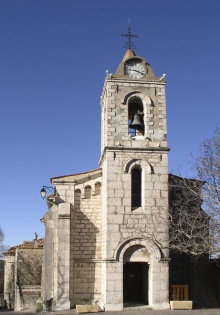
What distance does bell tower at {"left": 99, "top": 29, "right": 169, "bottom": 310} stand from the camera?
64.1 feet

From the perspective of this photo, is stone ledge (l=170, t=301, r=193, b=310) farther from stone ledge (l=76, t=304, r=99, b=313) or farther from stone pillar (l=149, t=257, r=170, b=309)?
stone ledge (l=76, t=304, r=99, b=313)

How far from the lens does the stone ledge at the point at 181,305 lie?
19359 mm

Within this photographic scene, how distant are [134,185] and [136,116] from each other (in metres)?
3.51

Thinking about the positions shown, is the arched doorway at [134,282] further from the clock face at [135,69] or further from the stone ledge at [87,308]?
the clock face at [135,69]

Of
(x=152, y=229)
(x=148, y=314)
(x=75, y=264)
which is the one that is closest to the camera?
(x=148, y=314)

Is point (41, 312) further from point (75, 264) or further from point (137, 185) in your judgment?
point (137, 185)

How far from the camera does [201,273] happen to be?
72.0 ft

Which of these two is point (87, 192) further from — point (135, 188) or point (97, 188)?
point (135, 188)

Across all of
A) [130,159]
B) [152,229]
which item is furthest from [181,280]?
[130,159]

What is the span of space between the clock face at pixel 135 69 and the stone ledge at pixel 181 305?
1076 cm

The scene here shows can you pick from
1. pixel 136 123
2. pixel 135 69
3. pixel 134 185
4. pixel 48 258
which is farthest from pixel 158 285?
pixel 135 69

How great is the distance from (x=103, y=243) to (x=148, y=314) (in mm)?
4193

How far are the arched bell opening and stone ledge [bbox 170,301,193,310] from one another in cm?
821

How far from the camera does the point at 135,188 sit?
2073cm
